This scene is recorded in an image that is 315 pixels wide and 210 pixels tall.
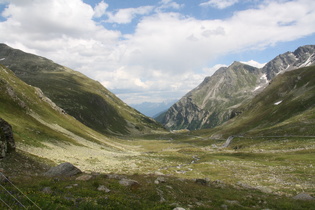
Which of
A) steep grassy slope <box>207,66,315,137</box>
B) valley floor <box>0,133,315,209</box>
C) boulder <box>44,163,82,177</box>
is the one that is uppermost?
steep grassy slope <box>207,66,315,137</box>

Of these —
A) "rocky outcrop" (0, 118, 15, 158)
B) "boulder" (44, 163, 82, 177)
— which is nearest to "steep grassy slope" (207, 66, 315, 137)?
"boulder" (44, 163, 82, 177)

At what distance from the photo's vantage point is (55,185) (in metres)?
17.9

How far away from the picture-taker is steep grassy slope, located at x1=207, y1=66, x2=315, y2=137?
95150 millimetres

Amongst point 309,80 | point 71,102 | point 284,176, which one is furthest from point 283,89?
point 71,102

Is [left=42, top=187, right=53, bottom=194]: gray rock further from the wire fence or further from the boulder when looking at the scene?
the boulder

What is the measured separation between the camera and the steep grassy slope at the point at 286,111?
95150 mm

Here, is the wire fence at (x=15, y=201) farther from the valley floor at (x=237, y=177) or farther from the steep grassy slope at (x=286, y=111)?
the steep grassy slope at (x=286, y=111)

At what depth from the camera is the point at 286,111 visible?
13275cm

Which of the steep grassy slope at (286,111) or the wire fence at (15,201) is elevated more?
the steep grassy slope at (286,111)

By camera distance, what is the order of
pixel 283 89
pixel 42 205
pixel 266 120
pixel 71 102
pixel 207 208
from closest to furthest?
pixel 42 205 → pixel 207 208 → pixel 266 120 → pixel 283 89 → pixel 71 102

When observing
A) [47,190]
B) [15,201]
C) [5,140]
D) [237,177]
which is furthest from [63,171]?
[237,177]

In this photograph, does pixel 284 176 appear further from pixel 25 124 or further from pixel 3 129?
pixel 25 124

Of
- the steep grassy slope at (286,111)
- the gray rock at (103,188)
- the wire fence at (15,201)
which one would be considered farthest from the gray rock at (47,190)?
the steep grassy slope at (286,111)

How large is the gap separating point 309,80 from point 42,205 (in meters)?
200
